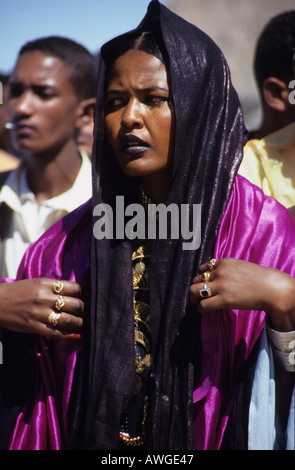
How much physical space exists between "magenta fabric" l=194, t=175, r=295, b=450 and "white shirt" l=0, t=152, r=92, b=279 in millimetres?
1737

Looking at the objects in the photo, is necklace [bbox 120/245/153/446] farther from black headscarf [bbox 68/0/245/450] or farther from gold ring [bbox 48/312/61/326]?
gold ring [bbox 48/312/61/326]

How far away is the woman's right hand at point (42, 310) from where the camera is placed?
192cm

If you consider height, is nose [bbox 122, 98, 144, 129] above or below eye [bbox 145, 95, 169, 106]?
below

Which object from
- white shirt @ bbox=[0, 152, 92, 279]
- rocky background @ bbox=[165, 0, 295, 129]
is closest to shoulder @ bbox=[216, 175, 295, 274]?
white shirt @ bbox=[0, 152, 92, 279]

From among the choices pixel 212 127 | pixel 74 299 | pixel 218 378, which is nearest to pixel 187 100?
pixel 212 127

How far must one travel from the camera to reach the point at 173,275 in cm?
191

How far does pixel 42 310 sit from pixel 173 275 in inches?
15.8

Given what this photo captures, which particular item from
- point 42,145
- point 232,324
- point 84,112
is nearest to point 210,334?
point 232,324

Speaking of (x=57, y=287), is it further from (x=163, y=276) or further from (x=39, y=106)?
(x=39, y=106)

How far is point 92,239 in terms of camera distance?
2047 mm

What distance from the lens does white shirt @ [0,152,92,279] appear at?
11.4 ft

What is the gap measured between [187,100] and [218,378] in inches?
32.4

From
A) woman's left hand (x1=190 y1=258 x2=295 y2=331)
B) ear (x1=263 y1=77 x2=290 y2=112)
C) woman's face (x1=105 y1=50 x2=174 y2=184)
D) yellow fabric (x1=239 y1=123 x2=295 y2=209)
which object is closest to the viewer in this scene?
woman's left hand (x1=190 y1=258 x2=295 y2=331)

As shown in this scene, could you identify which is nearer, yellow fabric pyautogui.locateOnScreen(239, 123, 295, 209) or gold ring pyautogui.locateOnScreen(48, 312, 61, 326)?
gold ring pyautogui.locateOnScreen(48, 312, 61, 326)
